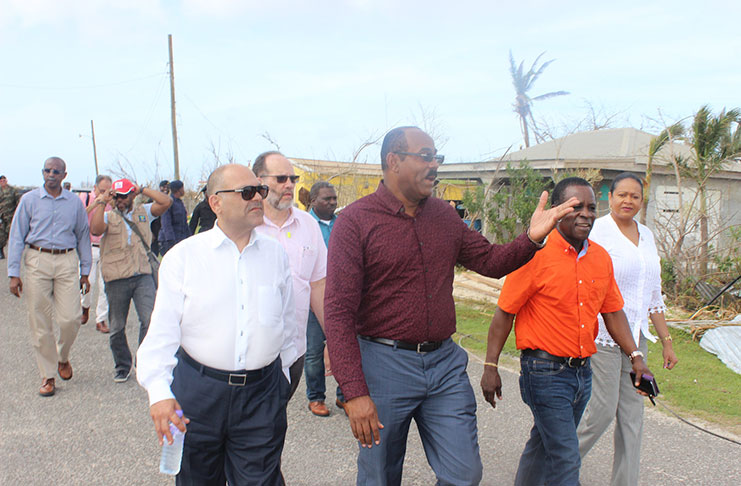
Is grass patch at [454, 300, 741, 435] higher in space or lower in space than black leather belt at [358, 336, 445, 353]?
lower

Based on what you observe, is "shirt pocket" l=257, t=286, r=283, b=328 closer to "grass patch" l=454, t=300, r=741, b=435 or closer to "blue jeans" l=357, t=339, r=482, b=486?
"blue jeans" l=357, t=339, r=482, b=486

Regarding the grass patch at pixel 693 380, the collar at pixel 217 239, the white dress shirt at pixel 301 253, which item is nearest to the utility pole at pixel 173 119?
the grass patch at pixel 693 380

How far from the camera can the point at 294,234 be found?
4051 millimetres

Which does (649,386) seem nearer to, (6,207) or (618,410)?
(618,410)

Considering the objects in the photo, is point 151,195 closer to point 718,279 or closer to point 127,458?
point 127,458

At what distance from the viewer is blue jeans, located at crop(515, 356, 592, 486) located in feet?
10.1

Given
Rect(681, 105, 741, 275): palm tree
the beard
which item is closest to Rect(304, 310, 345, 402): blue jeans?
the beard

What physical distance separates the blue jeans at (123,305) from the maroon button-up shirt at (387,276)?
387 cm

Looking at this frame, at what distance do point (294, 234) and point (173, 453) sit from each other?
1852mm

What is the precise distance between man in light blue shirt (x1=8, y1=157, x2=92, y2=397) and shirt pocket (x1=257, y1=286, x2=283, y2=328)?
405 centimetres

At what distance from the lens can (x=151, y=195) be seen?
21.9 ft

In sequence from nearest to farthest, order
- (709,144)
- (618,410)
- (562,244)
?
(562,244) < (618,410) < (709,144)

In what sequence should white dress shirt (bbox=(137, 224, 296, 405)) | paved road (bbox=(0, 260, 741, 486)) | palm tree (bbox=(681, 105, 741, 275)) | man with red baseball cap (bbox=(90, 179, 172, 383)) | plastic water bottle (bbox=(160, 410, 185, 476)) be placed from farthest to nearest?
palm tree (bbox=(681, 105, 741, 275)) → man with red baseball cap (bbox=(90, 179, 172, 383)) → paved road (bbox=(0, 260, 741, 486)) → white dress shirt (bbox=(137, 224, 296, 405)) → plastic water bottle (bbox=(160, 410, 185, 476))

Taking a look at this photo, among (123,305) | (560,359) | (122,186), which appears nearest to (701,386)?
(560,359)
